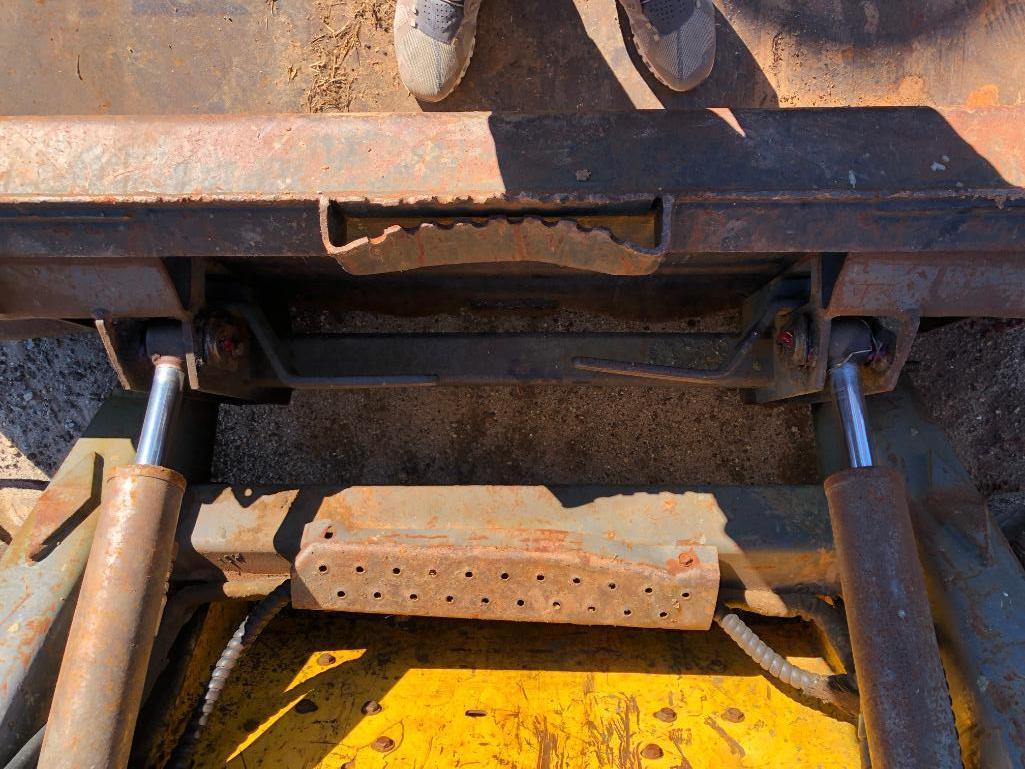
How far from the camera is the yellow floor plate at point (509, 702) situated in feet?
4.73

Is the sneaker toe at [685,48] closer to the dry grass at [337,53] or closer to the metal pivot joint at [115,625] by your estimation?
the dry grass at [337,53]

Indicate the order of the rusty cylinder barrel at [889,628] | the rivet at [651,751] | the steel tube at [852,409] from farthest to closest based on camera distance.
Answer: the rivet at [651,751] < the steel tube at [852,409] < the rusty cylinder barrel at [889,628]

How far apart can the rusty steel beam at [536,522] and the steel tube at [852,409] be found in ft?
1.04

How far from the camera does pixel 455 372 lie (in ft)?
5.52

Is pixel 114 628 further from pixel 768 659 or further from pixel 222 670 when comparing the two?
pixel 768 659

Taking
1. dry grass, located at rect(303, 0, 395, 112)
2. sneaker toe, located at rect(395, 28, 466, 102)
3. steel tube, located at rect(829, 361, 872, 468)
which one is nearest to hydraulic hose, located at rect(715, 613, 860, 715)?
steel tube, located at rect(829, 361, 872, 468)

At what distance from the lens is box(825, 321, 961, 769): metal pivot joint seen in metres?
0.99

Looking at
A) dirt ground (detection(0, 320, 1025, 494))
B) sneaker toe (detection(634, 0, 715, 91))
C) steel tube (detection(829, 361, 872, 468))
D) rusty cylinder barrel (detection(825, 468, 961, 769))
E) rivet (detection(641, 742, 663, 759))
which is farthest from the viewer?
dirt ground (detection(0, 320, 1025, 494))

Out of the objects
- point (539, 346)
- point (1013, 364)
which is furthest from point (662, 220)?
point (1013, 364)

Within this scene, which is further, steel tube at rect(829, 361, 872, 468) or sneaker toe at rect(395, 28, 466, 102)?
sneaker toe at rect(395, 28, 466, 102)

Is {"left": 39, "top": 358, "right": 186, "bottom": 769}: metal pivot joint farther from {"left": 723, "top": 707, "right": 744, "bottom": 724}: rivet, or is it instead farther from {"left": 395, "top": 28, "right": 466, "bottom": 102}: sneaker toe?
{"left": 723, "top": 707, "right": 744, "bottom": 724}: rivet

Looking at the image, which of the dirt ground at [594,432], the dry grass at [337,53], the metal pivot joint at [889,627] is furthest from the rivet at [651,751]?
the dry grass at [337,53]

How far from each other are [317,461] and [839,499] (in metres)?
1.37

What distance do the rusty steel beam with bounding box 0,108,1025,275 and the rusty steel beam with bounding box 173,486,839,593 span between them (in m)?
0.61
